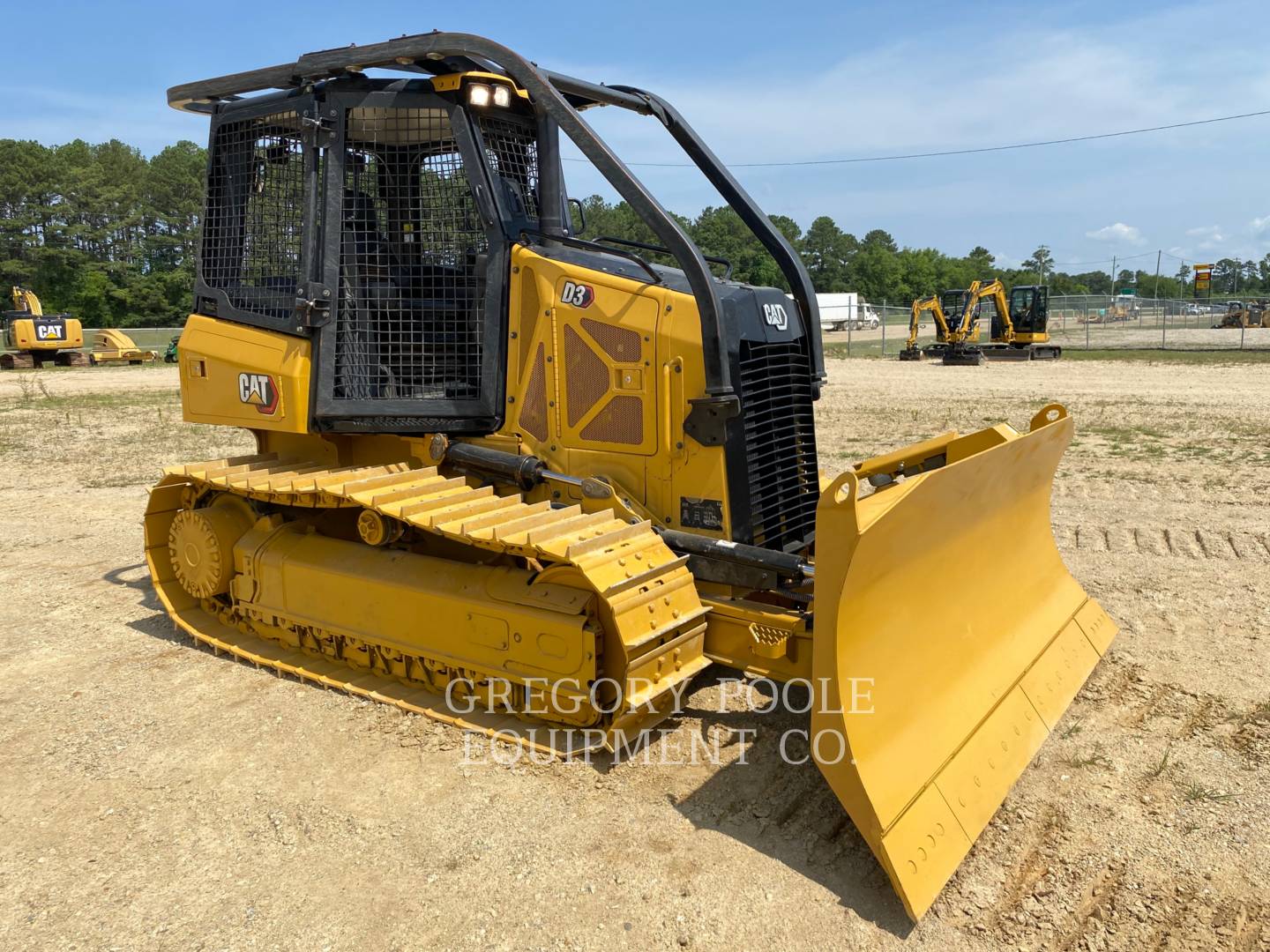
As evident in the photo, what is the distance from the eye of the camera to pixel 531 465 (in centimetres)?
477

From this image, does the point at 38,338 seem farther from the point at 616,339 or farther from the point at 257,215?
the point at 616,339

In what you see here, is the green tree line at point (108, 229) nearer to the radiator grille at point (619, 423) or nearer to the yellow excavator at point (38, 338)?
the yellow excavator at point (38, 338)

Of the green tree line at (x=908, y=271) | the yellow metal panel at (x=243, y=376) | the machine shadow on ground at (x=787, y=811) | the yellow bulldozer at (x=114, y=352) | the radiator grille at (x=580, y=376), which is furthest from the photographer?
the green tree line at (x=908, y=271)

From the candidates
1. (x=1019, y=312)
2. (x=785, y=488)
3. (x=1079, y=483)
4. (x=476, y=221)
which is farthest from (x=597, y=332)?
(x=1019, y=312)

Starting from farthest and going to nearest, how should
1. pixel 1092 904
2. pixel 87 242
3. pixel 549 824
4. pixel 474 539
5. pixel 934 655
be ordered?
→ 1. pixel 87 242
2. pixel 474 539
3. pixel 934 655
4. pixel 549 824
5. pixel 1092 904

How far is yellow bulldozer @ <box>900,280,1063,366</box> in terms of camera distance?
3200 cm

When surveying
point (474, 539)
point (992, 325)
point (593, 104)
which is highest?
point (992, 325)

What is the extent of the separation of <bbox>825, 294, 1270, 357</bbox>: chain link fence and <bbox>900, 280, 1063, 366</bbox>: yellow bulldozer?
4.27 ft

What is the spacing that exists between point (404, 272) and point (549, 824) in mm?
2945

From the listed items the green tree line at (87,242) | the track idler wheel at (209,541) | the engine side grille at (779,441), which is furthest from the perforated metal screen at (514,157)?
the green tree line at (87,242)

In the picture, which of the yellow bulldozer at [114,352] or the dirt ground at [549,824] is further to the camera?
the yellow bulldozer at [114,352]

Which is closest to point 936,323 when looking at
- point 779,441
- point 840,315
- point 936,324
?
point 936,324

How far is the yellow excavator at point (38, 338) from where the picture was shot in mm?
31734

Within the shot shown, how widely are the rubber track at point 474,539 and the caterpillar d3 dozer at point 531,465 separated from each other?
0.02m
